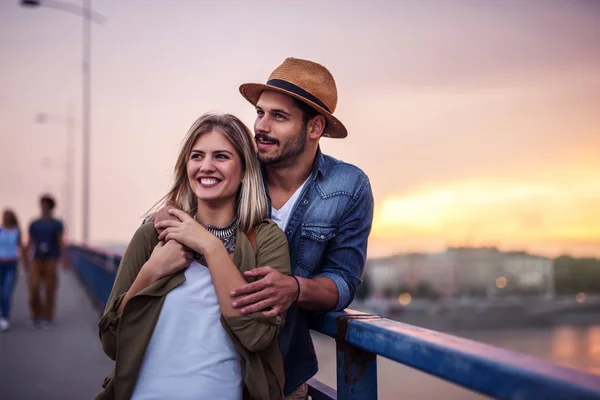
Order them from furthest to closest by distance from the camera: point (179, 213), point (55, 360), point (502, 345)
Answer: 1. point (502, 345)
2. point (55, 360)
3. point (179, 213)

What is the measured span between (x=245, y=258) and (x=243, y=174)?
0.41 meters

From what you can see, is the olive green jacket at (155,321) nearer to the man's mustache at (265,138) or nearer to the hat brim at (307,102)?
the man's mustache at (265,138)

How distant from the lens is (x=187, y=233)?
8.66ft

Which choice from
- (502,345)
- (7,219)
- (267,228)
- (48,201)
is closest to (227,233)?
(267,228)

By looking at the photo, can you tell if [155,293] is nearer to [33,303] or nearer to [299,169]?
[299,169]

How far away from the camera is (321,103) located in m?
3.32

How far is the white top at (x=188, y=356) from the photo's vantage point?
254 cm

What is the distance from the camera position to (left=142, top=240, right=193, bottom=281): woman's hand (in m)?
2.58

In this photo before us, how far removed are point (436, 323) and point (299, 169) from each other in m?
154

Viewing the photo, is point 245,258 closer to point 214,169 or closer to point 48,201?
point 214,169

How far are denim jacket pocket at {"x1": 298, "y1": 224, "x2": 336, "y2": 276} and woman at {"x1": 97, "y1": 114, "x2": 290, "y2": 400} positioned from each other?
0.25 m

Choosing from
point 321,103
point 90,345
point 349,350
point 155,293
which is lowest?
point 90,345

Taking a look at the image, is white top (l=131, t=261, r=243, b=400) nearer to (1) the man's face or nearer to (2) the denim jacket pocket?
(2) the denim jacket pocket

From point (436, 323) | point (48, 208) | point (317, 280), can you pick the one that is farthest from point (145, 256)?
point (436, 323)
